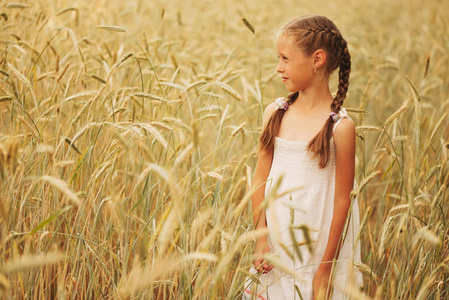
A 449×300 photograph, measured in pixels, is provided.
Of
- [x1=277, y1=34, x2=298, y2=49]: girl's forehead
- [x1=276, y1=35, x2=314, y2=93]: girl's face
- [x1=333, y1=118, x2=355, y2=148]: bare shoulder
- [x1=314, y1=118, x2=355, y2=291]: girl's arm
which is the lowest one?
[x1=314, y1=118, x2=355, y2=291]: girl's arm

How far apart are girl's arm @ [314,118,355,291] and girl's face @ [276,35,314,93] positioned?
0.76 feet

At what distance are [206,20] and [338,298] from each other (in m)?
4.74

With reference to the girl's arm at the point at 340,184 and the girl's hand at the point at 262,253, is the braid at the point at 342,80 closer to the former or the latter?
the girl's arm at the point at 340,184

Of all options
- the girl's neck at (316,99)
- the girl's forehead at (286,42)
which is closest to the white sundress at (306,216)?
the girl's neck at (316,99)

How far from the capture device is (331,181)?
165 centimetres

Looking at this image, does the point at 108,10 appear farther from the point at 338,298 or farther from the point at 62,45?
the point at 338,298

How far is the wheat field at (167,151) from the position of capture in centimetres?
125

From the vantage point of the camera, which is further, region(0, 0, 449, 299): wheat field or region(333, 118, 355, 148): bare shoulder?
region(333, 118, 355, 148): bare shoulder

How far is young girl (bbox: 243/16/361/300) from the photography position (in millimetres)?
1554

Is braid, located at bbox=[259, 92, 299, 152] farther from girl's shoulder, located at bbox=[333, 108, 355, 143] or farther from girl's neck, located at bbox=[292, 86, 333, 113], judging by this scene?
girl's shoulder, located at bbox=[333, 108, 355, 143]

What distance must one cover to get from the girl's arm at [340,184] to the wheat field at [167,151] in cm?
16

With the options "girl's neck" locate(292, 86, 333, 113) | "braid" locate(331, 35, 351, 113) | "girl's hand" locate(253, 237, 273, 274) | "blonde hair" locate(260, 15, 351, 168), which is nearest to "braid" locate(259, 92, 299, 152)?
"blonde hair" locate(260, 15, 351, 168)

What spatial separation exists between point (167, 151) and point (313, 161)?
2.28 feet

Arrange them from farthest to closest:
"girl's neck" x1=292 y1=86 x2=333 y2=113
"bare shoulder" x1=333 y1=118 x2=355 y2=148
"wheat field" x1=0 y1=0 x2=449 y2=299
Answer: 1. "girl's neck" x1=292 y1=86 x2=333 y2=113
2. "bare shoulder" x1=333 y1=118 x2=355 y2=148
3. "wheat field" x1=0 y1=0 x2=449 y2=299
